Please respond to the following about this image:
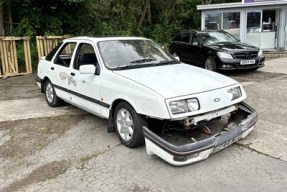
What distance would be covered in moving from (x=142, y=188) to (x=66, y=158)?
1.45m

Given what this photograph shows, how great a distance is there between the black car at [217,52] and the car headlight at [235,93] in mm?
5545

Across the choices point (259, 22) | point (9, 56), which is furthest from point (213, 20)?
point (9, 56)

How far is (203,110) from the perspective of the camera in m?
4.29

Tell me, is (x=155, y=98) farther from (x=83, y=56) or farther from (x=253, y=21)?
(x=253, y=21)

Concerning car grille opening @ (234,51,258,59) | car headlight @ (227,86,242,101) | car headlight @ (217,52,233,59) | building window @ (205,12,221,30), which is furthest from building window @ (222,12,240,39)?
car headlight @ (227,86,242,101)

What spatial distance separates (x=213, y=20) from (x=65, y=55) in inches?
491

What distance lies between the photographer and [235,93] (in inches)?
192

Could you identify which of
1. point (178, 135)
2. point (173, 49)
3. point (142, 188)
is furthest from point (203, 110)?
point (173, 49)

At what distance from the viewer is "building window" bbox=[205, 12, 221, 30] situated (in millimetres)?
17625

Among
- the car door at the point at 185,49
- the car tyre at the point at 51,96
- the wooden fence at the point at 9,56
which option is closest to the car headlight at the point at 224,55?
the car door at the point at 185,49

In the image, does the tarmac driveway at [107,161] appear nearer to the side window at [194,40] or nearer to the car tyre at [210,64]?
the car tyre at [210,64]

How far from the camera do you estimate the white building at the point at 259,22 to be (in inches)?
642

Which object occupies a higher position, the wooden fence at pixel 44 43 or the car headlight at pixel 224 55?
the wooden fence at pixel 44 43

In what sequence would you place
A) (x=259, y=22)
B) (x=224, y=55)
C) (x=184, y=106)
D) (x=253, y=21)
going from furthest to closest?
(x=253, y=21) < (x=259, y=22) < (x=224, y=55) < (x=184, y=106)
